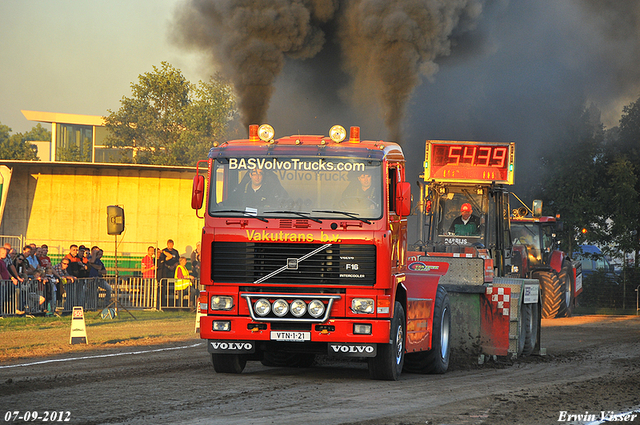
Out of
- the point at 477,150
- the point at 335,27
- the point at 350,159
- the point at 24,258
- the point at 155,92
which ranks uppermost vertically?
the point at 155,92

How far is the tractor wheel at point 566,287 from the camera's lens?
24.3m

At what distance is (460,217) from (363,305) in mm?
8309

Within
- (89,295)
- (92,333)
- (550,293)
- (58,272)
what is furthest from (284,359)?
(550,293)

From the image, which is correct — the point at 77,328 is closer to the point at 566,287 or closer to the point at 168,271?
the point at 168,271

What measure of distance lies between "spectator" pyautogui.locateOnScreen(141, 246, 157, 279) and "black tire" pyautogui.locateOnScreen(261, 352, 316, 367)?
39.7ft

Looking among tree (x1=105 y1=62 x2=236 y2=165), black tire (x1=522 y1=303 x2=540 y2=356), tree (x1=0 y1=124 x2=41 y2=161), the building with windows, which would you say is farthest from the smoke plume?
tree (x1=0 y1=124 x2=41 y2=161)

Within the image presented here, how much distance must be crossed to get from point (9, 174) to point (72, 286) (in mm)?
7870

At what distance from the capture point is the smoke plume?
21.4m

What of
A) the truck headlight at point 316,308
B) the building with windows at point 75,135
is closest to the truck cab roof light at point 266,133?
the truck headlight at point 316,308

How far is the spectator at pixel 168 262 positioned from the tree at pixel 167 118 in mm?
40193

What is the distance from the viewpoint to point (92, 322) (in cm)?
1902

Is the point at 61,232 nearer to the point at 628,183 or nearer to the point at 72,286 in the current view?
the point at 72,286

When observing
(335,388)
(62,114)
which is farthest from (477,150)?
(62,114)

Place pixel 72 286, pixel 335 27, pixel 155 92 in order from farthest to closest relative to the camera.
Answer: pixel 155 92 < pixel 335 27 < pixel 72 286
